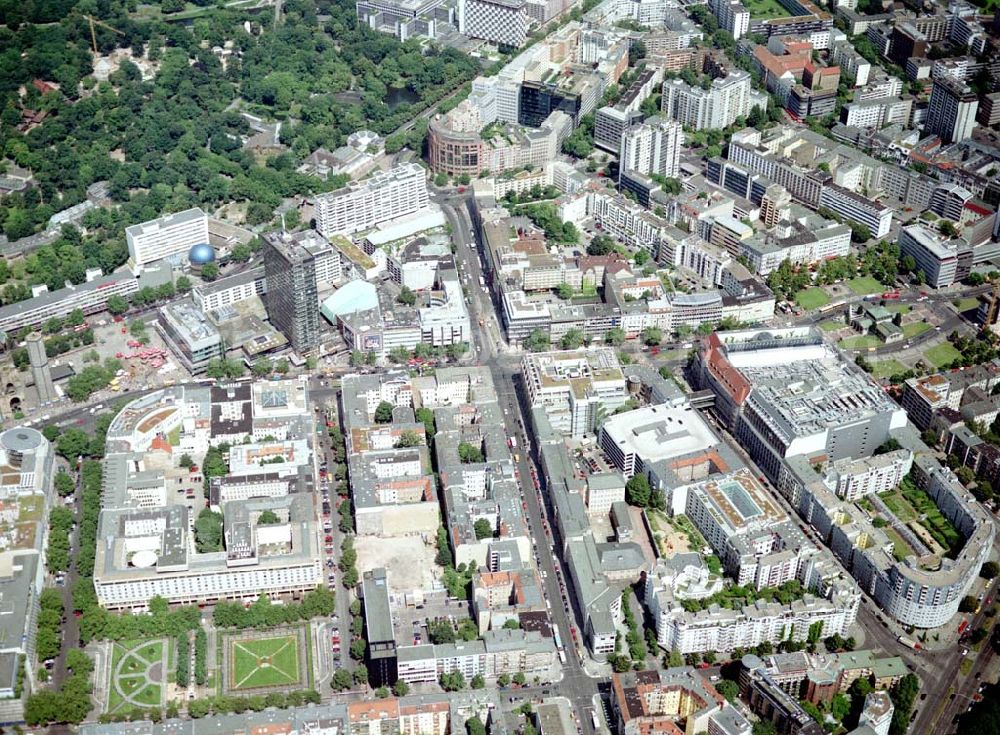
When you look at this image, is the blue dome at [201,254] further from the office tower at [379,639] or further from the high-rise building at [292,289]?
the office tower at [379,639]

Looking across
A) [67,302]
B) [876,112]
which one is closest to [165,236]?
[67,302]

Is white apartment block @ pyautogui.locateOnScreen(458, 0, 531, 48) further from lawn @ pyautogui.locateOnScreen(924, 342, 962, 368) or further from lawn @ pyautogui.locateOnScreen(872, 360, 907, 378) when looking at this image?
lawn @ pyautogui.locateOnScreen(924, 342, 962, 368)

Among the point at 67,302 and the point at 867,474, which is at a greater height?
the point at 67,302

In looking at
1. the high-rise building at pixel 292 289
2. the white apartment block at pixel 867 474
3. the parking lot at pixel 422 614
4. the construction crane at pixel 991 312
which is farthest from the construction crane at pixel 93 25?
the white apartment block at pixel 867 474

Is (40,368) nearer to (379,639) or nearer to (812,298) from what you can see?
(379,639)

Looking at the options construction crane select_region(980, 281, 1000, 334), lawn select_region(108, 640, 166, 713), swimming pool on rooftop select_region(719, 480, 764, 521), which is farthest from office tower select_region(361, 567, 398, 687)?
construction crane select_region(980, 281, 1000, 334)

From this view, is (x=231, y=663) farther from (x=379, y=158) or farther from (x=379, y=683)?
(x=379, y=158)

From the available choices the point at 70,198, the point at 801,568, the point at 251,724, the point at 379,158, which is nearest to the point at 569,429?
the point at 801,568
